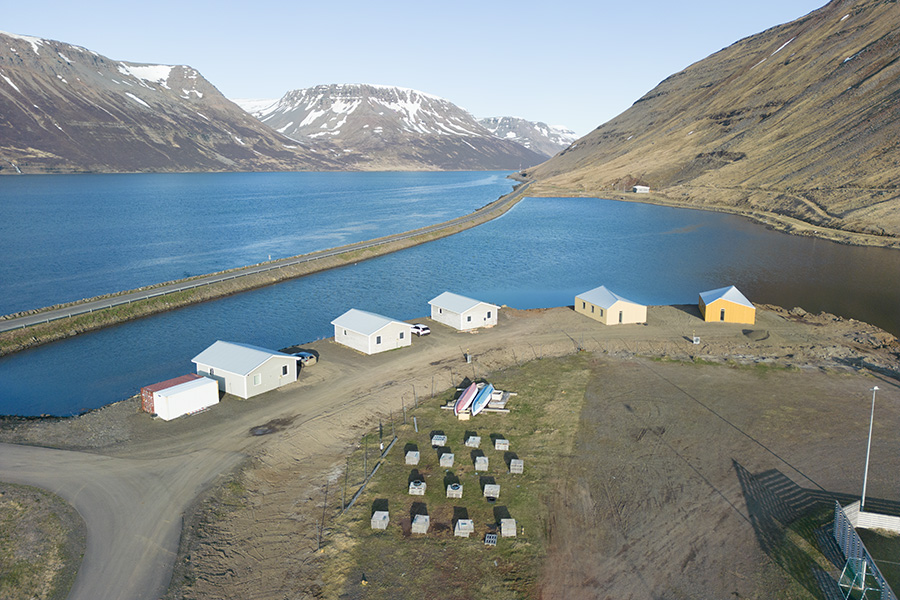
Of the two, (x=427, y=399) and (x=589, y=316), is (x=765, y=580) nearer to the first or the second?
(x=427, y=399)

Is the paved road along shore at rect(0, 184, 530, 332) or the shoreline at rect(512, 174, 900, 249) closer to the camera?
the paved road along shore at rect(0, 184, 530, 332)

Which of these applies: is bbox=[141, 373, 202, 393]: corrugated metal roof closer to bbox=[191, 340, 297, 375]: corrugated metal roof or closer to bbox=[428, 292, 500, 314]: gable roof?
bbox=[191, 340, 297, 375]: corrugated metal roof

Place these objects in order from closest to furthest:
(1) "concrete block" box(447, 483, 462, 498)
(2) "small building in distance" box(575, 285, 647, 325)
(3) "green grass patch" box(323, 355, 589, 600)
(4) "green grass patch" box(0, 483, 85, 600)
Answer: (4) "green grass patch" box(0, 483, 85, 600)
(3) "green grass patch" box(323, 355, 589, 600)
(1) "concrete block" box(447, 483, 462, 498)
(2) "small building in distance" box(575, 285, 647, 325)

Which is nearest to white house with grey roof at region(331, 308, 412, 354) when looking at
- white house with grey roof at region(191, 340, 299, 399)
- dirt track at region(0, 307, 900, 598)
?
Answer: dirt track at region(0, 307, 900, 598)

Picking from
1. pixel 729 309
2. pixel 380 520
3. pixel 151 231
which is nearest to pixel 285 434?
pixel 380 520

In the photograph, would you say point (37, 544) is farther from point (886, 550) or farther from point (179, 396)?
point (886, 550)

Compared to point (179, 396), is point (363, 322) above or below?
above

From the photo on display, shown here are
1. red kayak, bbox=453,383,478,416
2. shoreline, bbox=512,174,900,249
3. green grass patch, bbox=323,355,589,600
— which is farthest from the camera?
shoreline, bbox=512,174,900,249
